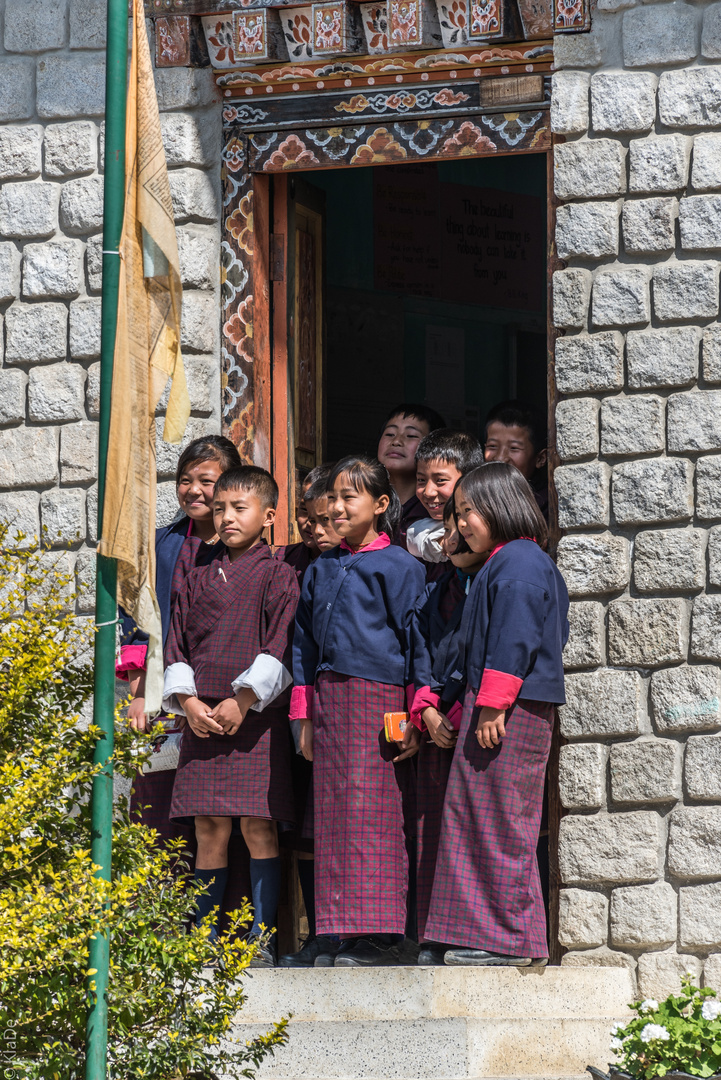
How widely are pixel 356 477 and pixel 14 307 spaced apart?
1.83 meters

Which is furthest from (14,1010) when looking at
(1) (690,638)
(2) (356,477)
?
(1) (690,638)

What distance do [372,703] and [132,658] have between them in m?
0.96

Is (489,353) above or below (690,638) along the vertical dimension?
above

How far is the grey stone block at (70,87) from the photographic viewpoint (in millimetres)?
6090

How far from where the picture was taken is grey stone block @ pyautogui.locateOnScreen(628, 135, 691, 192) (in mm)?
5395

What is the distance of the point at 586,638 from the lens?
5316mm


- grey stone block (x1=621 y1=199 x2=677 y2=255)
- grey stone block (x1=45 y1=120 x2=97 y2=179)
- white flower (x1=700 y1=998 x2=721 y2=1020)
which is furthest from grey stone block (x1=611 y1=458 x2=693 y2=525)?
grey stone block (x1=45 y1=120 x2=97 y2=179)

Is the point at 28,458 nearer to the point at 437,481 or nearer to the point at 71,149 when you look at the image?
the point at 71,149

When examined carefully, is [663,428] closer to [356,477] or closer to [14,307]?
[356,477]

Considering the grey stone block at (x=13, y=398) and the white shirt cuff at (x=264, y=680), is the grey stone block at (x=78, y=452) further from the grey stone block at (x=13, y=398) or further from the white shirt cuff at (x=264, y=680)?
the white shirt cuff at (x=264, y=680)

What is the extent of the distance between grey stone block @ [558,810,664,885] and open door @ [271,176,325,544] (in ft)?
5.72

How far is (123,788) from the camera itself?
5.71 meters

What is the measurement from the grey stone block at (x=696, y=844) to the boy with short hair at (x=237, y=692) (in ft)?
4.15

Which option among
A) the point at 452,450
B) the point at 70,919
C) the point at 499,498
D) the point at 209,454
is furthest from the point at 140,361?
the point at 209,454
